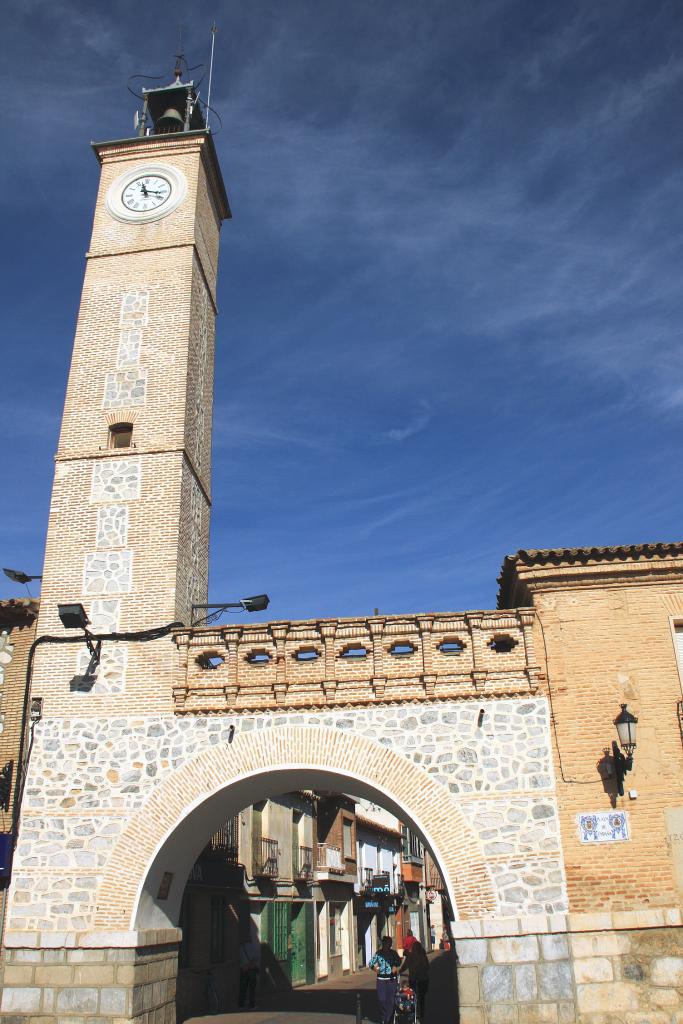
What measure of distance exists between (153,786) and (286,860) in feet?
45.0

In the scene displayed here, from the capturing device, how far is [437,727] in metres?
11.1

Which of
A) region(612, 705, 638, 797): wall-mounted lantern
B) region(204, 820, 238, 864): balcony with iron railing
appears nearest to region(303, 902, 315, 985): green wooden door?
region(204, 820, 238, 864): balcony with iron railing

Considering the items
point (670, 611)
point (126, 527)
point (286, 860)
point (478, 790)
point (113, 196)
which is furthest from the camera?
point (286, 860)

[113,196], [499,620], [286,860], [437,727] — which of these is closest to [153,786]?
[437,727]

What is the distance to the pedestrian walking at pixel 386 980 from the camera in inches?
494

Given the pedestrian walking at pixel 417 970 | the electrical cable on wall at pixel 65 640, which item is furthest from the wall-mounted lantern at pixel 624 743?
the electrical cable on wall at pixel 65 640

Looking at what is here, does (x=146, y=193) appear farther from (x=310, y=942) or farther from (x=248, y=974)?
(x=310, y=942)

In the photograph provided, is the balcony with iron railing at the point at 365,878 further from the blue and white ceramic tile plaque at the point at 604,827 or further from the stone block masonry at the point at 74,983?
the blue and white ceramic tile plaque at the point at 604,827

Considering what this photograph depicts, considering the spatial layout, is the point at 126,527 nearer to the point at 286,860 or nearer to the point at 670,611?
the point at 670,611

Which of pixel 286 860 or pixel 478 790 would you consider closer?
pixel 478 790

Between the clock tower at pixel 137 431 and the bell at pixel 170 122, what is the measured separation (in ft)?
6.84

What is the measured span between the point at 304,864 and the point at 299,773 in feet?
48.8

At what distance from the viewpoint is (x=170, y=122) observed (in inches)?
744

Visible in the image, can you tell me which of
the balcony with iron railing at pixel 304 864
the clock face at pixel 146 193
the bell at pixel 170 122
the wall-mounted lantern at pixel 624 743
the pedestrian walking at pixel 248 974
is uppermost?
the bell at pixel 170 122
